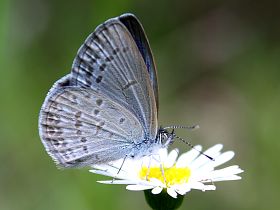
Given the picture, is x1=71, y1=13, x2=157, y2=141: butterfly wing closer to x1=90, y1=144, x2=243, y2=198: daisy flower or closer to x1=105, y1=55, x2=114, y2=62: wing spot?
x1=105, y1=55, x2=114, y2=62: wing spot

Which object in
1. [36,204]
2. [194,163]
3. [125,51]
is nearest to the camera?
[125,51]

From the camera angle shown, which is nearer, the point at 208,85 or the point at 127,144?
the point at 127,144

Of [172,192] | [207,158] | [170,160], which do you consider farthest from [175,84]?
[172,192]

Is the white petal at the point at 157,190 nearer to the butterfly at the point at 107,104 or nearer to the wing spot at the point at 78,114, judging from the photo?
the butterfly at the point at 107,104

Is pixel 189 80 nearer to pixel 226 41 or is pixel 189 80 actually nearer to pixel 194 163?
pixel 226 41

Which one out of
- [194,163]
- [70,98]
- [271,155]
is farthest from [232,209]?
[70,98]

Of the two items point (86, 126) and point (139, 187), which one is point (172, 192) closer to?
point (139, 187)

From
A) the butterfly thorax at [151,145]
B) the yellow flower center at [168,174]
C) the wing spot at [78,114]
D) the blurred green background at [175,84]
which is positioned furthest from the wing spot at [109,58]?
the blurred green background at [175,84]
